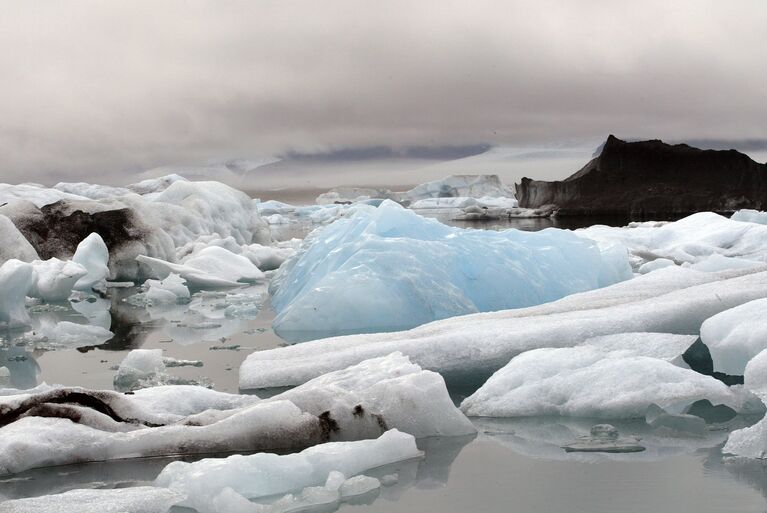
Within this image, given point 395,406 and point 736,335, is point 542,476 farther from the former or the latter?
point 736,335

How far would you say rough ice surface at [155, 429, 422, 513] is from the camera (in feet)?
9.38

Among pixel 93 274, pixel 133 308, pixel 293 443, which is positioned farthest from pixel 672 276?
pixel 93 274

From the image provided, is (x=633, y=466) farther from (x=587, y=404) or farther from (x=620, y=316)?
(x=620, y=316)

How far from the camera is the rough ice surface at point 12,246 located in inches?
432

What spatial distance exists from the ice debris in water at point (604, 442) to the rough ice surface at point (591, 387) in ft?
0.85

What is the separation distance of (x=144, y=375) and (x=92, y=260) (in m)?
6.84

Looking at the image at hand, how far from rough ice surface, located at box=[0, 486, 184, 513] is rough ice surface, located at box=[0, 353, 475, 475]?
1.81ft

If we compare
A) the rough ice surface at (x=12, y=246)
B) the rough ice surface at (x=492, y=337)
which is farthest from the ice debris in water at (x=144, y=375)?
the rough ice surface at (x=12, y=246)

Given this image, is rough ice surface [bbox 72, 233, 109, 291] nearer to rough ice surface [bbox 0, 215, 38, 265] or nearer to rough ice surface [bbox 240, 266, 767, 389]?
rough ice surface [bbox 0, 215, 38, 265]

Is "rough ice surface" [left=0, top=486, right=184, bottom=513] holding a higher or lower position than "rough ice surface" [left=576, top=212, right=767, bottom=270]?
lower

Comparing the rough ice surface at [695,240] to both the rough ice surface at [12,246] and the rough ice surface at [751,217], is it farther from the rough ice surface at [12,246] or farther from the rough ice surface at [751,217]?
the rough ice surface at [12,246]

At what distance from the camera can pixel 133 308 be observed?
31.9 feet

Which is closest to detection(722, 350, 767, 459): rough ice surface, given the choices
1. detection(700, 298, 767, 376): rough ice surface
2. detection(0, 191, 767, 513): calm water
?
detection(0, 191, 767, 513): calm water

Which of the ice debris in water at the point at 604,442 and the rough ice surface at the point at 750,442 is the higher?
the rough ice surface at the point at 750,442
